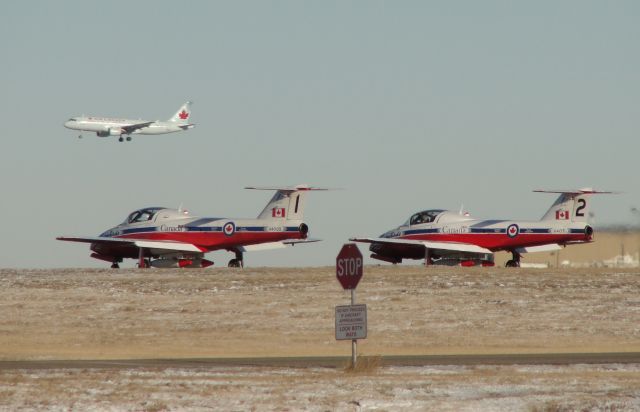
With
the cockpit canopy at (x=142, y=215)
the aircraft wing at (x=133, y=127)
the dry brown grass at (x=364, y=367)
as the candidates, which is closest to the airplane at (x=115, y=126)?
the aircraft wing at (x=133, y=127)

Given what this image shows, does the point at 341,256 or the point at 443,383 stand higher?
the point at 341,256

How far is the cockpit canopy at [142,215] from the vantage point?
62.5 meters

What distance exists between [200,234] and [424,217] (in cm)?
1154

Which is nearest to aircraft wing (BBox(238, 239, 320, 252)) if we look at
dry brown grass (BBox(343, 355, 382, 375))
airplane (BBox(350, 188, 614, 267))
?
airplane (BBox(350, 188, 614, 267))

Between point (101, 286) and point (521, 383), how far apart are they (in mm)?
29503

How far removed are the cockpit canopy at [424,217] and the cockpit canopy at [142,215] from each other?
12985mm

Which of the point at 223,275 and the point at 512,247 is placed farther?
the point at 512,247

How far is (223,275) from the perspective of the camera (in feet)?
168

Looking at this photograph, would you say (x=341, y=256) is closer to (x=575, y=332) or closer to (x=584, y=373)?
(x=584, y=373)

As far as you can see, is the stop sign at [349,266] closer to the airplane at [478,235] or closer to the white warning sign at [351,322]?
the white warning sign at [351,322]

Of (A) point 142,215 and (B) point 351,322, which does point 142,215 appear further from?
(B) point 351,322

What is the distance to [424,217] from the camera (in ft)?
206

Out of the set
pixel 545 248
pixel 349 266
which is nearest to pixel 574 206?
pixel 545 248

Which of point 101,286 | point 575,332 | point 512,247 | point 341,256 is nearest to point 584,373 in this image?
point 341,256
